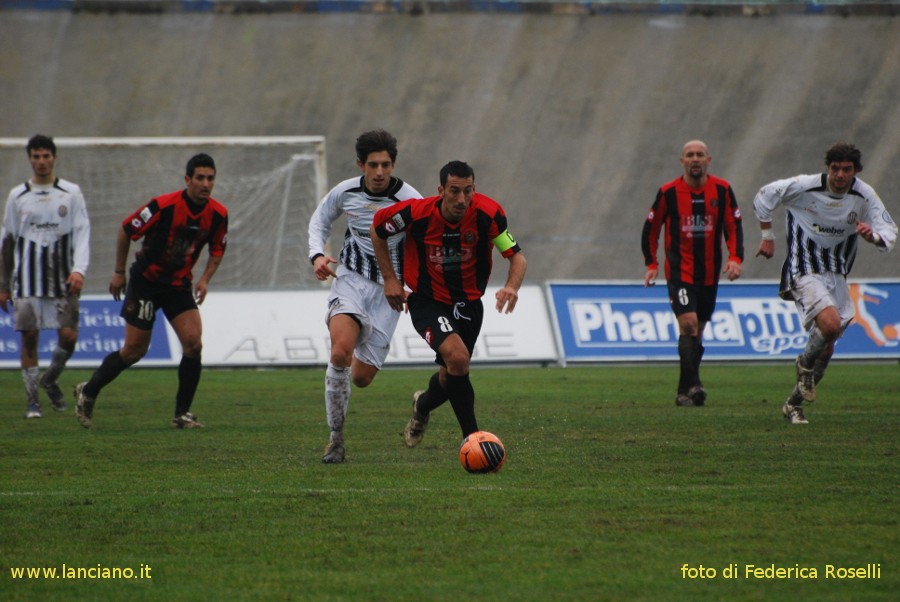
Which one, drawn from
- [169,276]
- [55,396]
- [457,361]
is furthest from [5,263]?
[457,361]

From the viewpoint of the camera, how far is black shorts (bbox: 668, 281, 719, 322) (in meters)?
13.1

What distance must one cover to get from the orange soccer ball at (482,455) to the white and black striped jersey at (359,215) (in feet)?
5.04

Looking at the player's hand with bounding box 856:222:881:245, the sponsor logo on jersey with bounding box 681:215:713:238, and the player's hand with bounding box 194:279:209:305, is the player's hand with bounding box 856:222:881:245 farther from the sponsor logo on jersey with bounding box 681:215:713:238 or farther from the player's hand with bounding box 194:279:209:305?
the player's hand with bounding box 194:279:209:305

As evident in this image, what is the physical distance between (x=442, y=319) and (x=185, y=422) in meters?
3.66

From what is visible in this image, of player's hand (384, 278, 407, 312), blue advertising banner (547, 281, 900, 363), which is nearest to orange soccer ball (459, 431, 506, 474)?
player's hand (384, 278, 407, 312)

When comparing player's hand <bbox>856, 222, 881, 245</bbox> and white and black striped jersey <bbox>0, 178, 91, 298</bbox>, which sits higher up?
white and black striped jersey <bbox>0, 178, 91, 298</bbox>

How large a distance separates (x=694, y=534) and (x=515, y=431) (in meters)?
4.49

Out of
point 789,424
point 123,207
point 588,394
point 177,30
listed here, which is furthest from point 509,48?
point 789,424

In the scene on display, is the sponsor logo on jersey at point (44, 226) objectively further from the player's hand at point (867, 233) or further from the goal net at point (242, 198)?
the goal net at point (242, 198)

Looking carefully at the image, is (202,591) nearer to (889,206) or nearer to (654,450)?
(654,450)

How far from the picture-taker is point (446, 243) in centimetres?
814

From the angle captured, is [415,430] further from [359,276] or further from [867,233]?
[867,233]

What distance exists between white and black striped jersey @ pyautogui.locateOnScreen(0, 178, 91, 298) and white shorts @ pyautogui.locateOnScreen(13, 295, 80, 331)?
0.08m

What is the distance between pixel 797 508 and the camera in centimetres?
655
